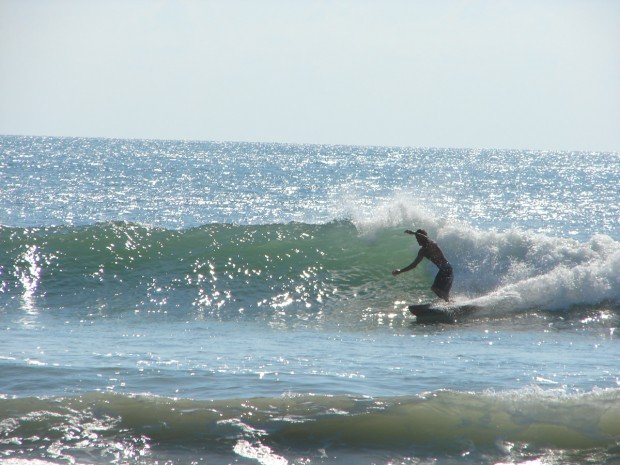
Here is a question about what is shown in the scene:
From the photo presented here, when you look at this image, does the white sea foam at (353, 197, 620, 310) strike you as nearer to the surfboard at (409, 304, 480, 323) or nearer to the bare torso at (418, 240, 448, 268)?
the surfboard at (409, 304, 480, 323)

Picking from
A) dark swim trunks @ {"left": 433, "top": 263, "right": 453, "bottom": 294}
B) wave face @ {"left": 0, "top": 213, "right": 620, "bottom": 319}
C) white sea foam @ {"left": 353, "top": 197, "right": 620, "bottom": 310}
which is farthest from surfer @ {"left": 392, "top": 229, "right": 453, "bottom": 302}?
wave face @ {"left": 0, "top": 213, "right": 620, "bottom": 319}

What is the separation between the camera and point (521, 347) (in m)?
11.3

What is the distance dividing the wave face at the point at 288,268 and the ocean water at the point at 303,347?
0.05 metres

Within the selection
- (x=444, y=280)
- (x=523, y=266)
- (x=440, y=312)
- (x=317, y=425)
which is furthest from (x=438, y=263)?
(x=317, y=425)

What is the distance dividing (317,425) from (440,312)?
5782mm

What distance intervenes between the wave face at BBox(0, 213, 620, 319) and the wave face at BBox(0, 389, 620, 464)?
5.59 metres

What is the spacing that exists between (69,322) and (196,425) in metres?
6.06

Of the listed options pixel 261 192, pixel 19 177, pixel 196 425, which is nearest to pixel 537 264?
pixel 196 425

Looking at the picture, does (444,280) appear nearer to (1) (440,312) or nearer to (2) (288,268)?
(1) (440,312)

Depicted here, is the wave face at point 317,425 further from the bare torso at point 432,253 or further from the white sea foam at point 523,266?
the bare torso at point 432,253

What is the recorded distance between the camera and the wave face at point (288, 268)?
14.6 metres

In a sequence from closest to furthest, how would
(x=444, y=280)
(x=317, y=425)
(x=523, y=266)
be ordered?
(x=317, y=425)
(x=444, y=280)
(x=523, y=266)

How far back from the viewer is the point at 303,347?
11367mm

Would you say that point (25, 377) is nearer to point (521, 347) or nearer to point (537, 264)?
point (521, 347)
